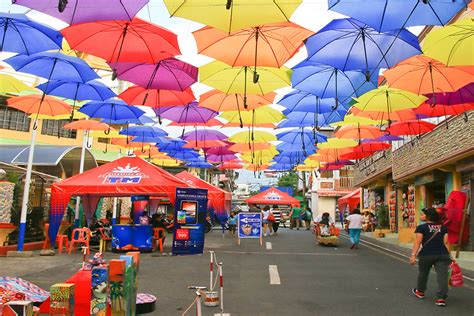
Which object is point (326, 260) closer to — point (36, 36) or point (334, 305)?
point (334, 305)

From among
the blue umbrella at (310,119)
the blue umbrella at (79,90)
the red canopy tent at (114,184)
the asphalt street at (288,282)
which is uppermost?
the blue umbrella at (310,119)

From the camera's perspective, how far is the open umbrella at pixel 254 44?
8.72m

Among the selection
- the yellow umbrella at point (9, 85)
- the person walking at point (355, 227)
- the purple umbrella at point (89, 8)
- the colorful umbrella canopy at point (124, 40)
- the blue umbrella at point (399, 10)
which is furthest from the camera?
the person walking at point (355, 227)

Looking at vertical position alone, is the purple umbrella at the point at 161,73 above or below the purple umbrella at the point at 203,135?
below

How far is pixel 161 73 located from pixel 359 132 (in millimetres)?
10118

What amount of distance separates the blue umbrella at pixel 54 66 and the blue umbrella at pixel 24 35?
116cm

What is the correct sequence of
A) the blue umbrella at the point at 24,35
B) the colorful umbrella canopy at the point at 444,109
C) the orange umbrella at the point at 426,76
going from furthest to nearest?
the colorful umbrella canopy at the point at 444,109, the orange umbrella at the point at 426,76, the blue umbrella at the point at 24,35

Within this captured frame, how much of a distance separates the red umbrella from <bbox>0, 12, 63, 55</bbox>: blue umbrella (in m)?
12.6

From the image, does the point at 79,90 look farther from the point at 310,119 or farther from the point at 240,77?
the point at 310,119

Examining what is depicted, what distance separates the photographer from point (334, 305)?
6.96 m

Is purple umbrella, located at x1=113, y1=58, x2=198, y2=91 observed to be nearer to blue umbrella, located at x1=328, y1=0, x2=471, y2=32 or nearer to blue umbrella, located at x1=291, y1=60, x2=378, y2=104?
blue umbrella, located at x1=291, y1=60, x2=378, y2=104

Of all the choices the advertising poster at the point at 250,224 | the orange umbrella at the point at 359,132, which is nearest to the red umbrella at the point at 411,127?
the orange umbrella at the point at 359,132

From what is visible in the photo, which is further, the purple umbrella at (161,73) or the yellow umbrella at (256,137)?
the yellow umbrella at (256,137)

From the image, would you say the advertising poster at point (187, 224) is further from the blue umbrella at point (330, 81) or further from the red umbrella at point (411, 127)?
the red umbrella at point (411, 127)
